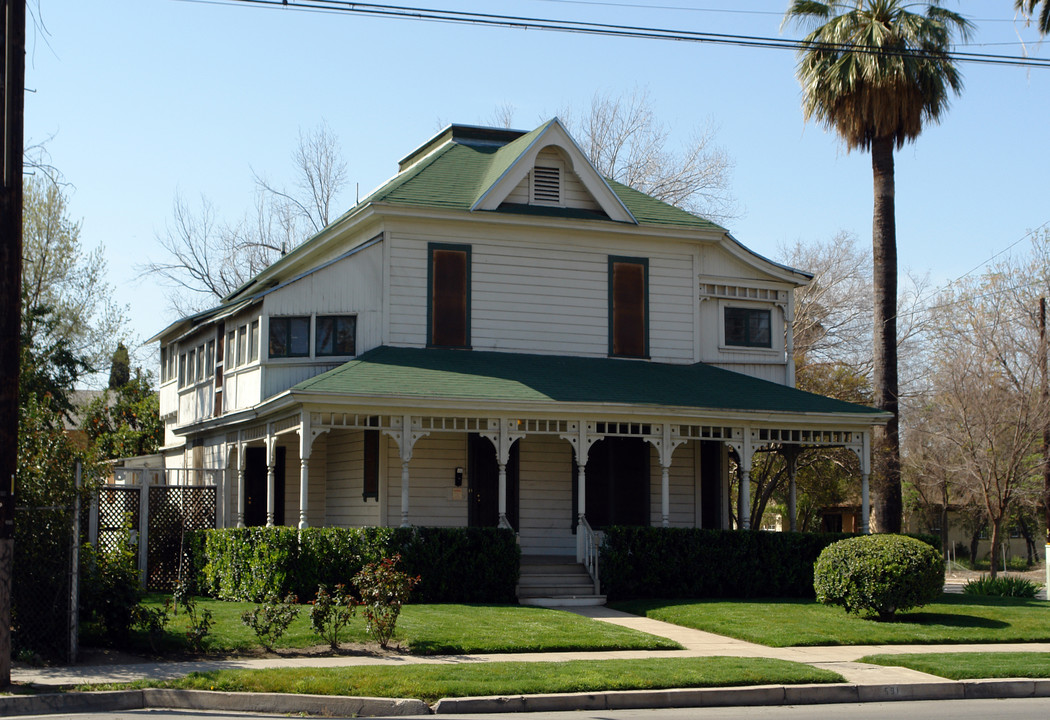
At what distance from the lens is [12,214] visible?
1192cm

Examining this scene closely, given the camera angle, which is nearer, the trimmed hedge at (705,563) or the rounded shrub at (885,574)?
the rounded shrub at (885,574)

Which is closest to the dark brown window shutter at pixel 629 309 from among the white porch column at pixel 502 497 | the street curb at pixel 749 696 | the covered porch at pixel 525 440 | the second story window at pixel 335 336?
the covered porch at pixel 525 440

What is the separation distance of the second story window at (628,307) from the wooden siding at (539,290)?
0.15 metres

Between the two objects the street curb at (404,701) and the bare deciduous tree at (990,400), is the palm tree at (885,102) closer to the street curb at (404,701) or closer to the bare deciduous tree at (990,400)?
the bare deciduous tree at (990,400)

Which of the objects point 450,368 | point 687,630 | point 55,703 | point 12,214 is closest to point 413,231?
point 450,368

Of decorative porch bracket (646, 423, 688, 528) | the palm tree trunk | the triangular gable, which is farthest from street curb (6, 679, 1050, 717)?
the palm tree trunk

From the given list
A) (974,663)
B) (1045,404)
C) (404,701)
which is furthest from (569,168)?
(404,701)

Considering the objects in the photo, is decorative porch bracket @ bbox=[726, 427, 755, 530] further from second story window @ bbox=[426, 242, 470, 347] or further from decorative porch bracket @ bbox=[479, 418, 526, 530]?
second story window @ bbox=[426, 242, 470, 347]

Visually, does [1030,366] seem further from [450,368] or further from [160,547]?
[160,547]

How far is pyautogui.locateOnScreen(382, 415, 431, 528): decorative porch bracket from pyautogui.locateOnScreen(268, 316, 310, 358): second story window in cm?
345

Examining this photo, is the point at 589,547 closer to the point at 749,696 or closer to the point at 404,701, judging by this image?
the point at 749,696

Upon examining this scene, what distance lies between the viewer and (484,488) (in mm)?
23344

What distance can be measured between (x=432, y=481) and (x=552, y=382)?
10.5 feet

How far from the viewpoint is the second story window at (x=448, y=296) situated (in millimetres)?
23750
